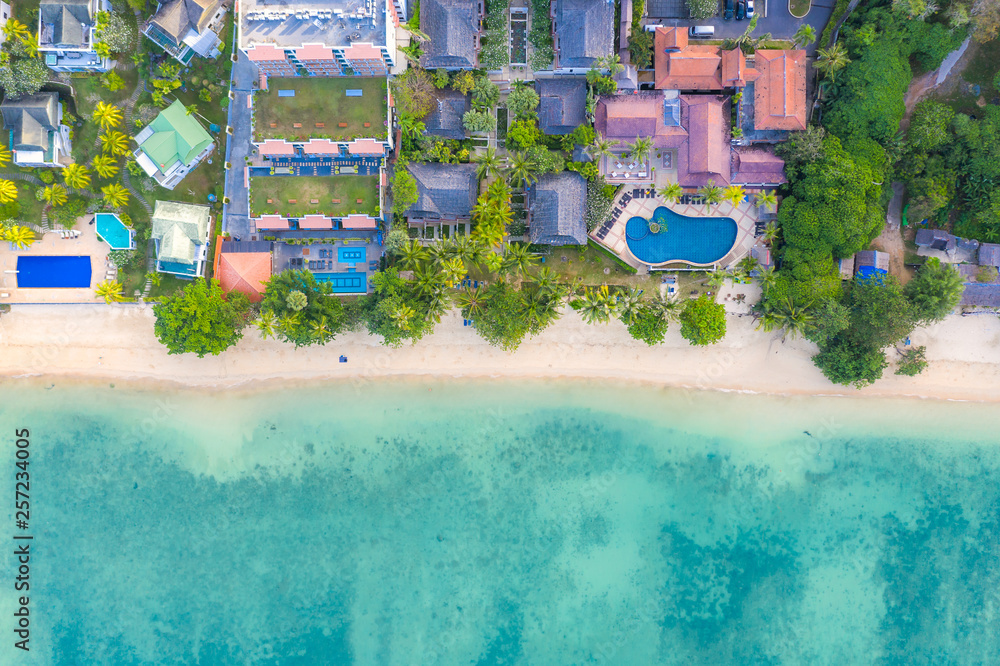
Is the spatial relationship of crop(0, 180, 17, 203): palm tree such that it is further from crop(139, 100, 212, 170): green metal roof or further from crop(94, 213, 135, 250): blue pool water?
crop(139, 100, 212, 170): green metal roof

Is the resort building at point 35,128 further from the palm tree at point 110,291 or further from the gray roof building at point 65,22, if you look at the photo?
the palm tree at point 110,291

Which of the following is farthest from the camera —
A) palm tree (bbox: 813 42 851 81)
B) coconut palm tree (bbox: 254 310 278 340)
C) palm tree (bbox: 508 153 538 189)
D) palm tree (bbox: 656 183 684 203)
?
palm tree (bbox: 656 183 684 203)

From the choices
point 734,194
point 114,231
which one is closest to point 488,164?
point 734,194

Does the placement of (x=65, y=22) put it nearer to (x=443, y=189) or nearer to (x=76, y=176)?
(x=76, y=176)

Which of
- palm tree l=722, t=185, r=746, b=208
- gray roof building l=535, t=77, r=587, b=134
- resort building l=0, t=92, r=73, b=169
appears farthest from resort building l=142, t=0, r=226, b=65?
palm tree l=722, t=185, r=746, b=208

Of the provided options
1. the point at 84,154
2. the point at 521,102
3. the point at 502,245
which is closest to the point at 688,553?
the point at 502,245

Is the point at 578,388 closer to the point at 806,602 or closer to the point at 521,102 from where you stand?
the point at 521,102

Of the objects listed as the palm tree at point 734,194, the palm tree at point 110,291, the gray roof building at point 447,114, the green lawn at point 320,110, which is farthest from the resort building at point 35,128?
the palm tree at point 734,194

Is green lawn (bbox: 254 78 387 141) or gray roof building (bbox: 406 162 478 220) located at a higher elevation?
green lawn (bbox: 254 78 387 141)
